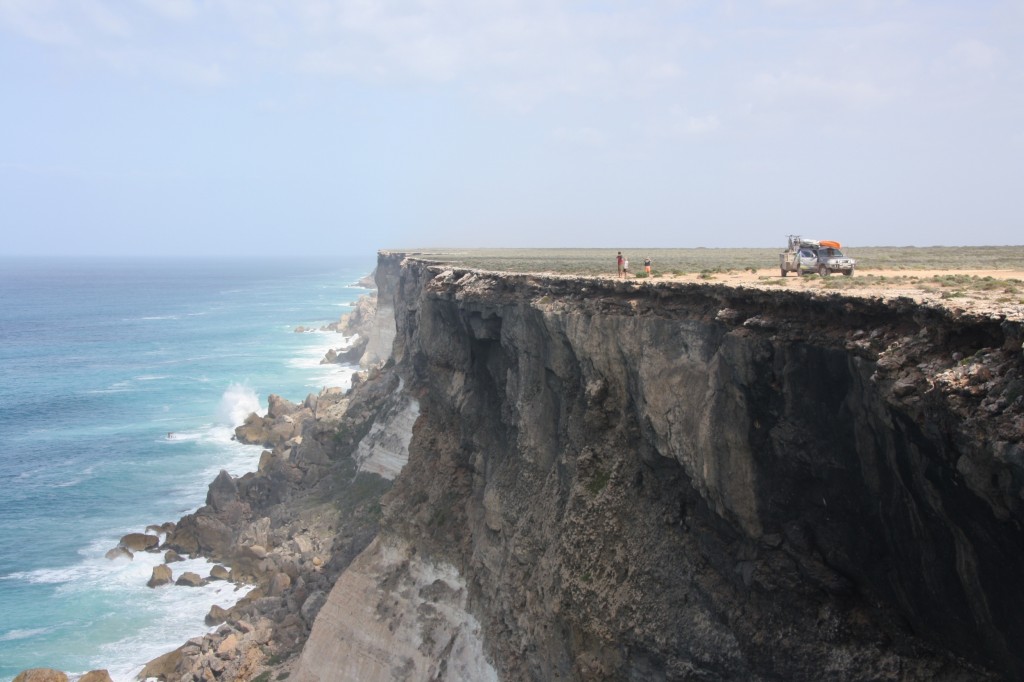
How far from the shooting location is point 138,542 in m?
44.7

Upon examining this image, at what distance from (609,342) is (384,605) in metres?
15.4

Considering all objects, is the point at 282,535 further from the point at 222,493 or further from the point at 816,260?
the point at 816,260

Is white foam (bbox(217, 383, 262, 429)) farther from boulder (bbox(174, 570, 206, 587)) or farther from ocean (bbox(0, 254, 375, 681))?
boulder (bbox(174, 570, 206, 587))

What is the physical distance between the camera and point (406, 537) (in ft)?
107

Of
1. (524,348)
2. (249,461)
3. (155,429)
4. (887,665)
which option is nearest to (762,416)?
(887,665)

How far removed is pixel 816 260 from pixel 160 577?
3425cm

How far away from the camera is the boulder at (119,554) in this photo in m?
43.9

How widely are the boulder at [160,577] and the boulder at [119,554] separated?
137 inches

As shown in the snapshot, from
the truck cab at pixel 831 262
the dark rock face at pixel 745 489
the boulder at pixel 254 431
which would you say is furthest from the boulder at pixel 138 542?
the truck cab at pixel 831 262

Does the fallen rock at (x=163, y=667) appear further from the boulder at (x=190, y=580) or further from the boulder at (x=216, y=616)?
the boulder at (x=190, y=580)

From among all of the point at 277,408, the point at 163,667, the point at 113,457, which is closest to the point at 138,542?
the point at 163,667

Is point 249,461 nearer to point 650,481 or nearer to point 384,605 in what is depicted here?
point 384,605

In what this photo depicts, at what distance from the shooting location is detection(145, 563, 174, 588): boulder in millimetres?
41000

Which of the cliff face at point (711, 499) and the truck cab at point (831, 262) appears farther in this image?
the truck cab at point (831, 262)
